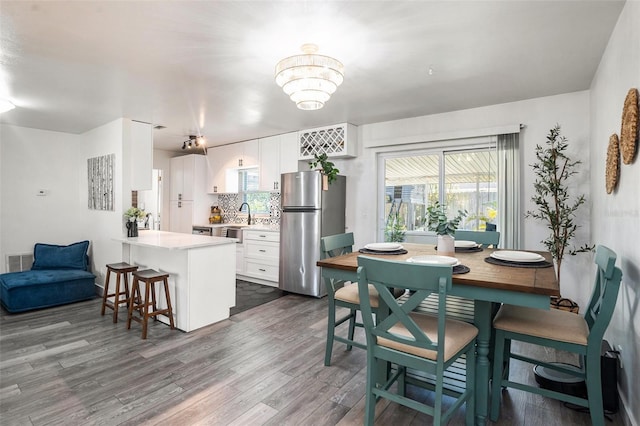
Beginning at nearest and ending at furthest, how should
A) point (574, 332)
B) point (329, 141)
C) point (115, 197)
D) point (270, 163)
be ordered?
point (574, 332), point (115, 197), point (329, 141), point (270, 163)

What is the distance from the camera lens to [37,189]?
4.90 m

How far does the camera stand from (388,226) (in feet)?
15.4

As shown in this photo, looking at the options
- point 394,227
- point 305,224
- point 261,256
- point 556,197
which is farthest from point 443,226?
point 261,256

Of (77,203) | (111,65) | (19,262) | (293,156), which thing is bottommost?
(19,262)

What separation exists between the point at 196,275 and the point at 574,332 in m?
3.06

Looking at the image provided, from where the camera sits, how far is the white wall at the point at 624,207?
180 cm

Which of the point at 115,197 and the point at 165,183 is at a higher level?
the point at 165,183

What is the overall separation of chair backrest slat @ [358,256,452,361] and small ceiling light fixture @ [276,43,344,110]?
128 cm

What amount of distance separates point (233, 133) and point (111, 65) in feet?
8.53

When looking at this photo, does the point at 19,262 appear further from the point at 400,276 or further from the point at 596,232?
the point at 596,232

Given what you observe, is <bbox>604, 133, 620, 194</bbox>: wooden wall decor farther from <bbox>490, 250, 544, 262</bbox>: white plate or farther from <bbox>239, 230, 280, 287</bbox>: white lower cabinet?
<bbox>239, 230, 280, 287</bbox>: white lower cabinet

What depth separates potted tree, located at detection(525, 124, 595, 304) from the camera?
10.7 feet

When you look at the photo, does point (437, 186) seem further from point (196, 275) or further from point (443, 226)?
point (196, 275)

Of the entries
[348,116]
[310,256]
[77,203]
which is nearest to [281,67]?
[348,116]
